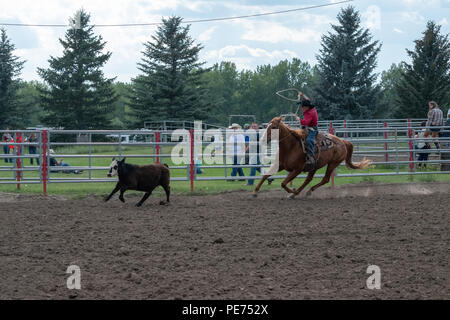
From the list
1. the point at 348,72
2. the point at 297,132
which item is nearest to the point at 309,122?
the point at 297,132

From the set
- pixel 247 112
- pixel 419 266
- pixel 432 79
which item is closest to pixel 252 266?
pixel 419 266

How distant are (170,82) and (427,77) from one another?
19.2m

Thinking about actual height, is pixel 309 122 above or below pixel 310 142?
above

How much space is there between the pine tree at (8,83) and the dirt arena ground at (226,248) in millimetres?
33626

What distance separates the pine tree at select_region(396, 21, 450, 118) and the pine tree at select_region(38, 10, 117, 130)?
23727mm

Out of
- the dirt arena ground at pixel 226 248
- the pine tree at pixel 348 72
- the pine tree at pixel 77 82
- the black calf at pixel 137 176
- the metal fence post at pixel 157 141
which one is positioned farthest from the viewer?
the pine tree at pixel 77 82

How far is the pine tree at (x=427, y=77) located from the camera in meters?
39.4

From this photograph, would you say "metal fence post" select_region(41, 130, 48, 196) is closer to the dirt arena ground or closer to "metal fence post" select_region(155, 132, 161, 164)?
the dirt arena ground

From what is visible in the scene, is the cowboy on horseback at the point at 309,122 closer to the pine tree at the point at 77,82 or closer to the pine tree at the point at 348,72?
the pine tree at the point at 348,72

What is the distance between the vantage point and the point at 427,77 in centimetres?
3938

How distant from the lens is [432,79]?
3984 centimetres

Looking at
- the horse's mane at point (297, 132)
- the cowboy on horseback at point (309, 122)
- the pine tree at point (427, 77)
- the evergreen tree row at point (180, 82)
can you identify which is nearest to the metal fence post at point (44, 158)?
the horse's mane at point (297, 132)

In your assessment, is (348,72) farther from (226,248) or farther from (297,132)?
(226,248)
